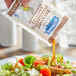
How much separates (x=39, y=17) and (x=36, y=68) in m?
0.21

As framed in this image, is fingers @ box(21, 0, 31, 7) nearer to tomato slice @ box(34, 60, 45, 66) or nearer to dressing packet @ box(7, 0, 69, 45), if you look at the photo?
dressing packet @ box(7, 0, 69, 45)

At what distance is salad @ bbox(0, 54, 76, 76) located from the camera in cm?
74

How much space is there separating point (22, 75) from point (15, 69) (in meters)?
0.09

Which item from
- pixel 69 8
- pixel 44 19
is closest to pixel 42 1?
pixel 44 19

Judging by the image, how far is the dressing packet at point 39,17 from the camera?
740mm

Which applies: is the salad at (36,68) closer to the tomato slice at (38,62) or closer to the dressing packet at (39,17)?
the tomato slice at (38,62)

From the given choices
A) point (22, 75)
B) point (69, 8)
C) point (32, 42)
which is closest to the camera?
point (22, 75)

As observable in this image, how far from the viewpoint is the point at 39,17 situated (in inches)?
29.3

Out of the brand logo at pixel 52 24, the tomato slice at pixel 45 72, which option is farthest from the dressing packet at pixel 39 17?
the tomato slice at pixel 45 72

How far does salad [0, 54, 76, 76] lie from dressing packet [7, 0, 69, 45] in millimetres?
126

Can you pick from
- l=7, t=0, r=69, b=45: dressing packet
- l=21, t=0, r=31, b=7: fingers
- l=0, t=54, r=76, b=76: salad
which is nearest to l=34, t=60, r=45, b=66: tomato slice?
l=0, t=54, r=76, b=76: salad

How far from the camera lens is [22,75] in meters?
0.72

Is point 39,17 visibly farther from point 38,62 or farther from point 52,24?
point 38,62

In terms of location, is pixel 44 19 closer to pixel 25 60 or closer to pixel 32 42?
pixel 25 60
